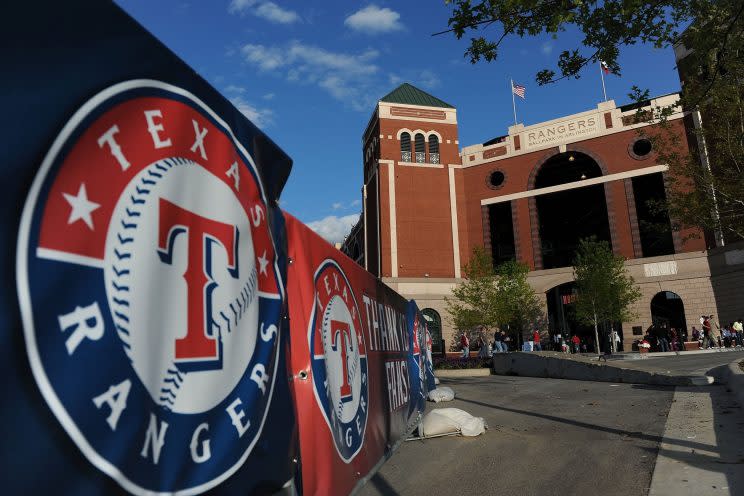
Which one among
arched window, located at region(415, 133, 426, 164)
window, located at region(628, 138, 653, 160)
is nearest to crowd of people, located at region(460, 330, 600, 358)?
window, located at region(628, 138, 653, 160)

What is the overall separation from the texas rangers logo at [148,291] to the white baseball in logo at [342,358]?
1.08 m

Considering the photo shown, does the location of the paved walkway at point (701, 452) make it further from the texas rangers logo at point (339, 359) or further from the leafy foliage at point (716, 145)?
the leafy foliage at point (716, 145)

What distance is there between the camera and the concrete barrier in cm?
1206

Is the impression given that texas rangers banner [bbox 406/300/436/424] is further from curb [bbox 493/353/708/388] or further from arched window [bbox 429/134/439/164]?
arched window [bbox 429/134/439/164]

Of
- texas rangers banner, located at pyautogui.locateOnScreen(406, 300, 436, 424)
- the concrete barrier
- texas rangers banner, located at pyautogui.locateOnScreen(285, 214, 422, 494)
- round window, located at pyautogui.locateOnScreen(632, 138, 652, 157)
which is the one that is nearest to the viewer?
texas rangers banner, located at pyautogui.locateOnScreen(285, 214, 422, 494)

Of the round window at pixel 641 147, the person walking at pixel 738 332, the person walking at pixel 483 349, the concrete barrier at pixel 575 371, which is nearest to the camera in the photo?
the concrete barrier at pixel 575 371

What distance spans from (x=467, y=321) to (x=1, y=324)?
33.8m

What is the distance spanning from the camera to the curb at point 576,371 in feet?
39.2

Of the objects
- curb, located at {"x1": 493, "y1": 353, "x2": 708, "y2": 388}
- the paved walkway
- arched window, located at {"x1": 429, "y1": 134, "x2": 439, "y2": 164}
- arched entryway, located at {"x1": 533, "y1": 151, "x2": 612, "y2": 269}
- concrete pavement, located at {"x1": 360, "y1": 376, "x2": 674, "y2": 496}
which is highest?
arched window, located at {"x1": 429, "y1": 134, "x2": 439, "y2": 164}

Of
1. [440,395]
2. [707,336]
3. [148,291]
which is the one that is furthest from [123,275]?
[707,336]

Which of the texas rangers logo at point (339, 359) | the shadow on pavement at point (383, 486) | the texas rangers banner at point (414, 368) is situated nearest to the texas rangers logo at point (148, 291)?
the texas rangers logo at point (339, 359)

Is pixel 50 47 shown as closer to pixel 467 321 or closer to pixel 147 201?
pixel 147 201

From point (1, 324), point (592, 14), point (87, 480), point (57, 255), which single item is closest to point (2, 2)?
point (57, 255)

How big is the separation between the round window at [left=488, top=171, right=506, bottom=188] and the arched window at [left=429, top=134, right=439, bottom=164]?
4663mm
